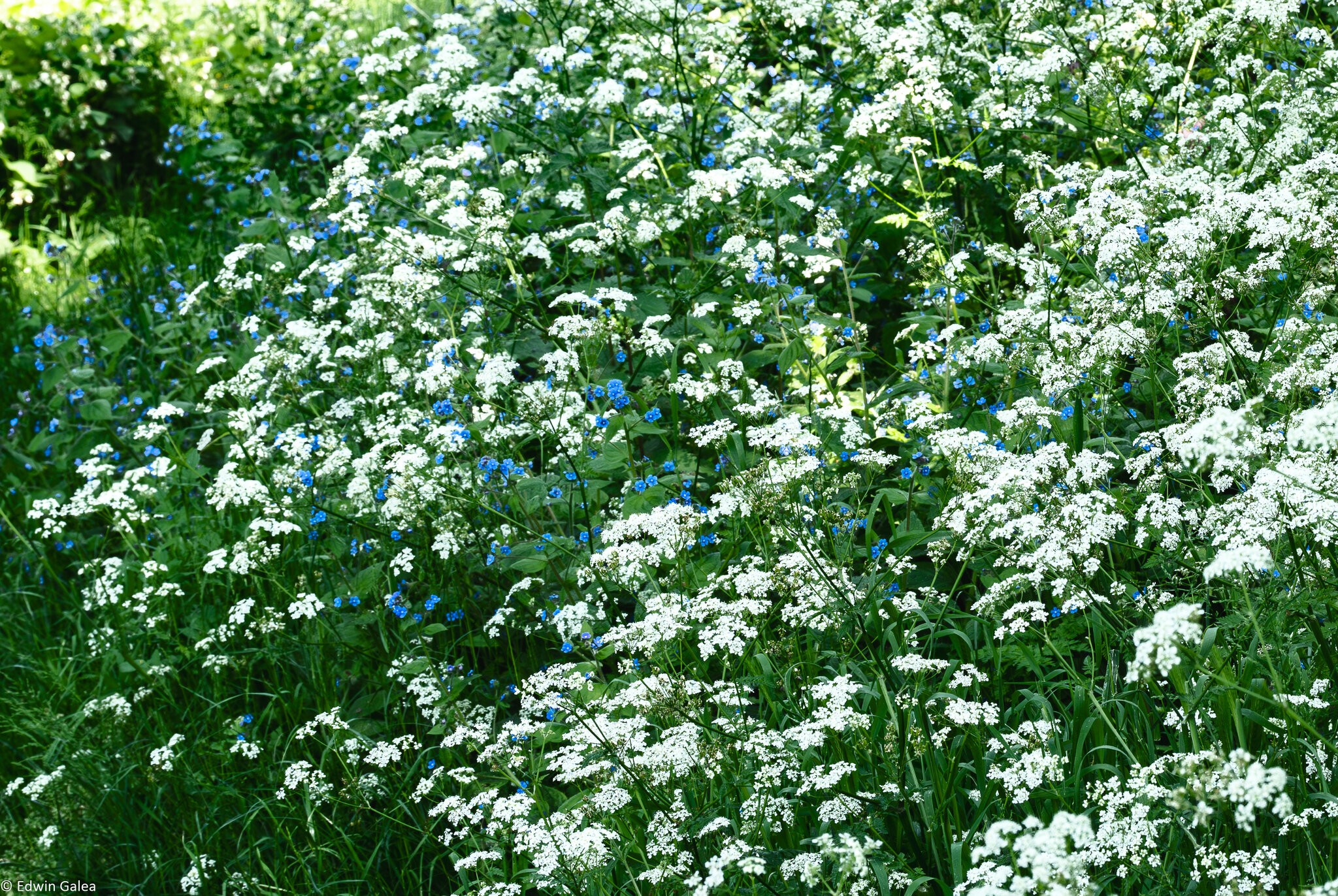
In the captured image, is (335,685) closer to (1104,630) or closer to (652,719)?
(652,719)

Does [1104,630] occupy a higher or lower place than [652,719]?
higher

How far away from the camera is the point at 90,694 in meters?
4.74

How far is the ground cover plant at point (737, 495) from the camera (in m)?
2.80

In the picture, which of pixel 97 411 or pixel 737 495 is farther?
pixel 97 411

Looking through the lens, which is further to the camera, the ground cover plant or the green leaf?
the green leaf

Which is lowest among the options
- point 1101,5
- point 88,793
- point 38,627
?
point 88,793

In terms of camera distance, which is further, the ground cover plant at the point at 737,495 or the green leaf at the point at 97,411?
the green leaf at the point at 97,411

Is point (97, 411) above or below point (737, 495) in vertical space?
above

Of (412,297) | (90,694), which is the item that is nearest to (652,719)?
(412,297)

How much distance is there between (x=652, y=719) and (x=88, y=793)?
222 centimetres

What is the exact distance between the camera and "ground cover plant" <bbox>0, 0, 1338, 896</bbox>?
2.80 metres

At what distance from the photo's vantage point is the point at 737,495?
125 inches

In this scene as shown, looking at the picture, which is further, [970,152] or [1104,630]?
[970,152]

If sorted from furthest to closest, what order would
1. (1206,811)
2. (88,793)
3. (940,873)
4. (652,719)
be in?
(88,793) → (652,719) → (940,873) → (1206,811)
